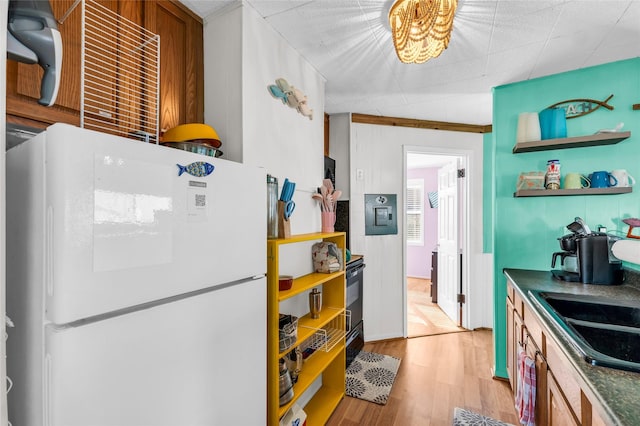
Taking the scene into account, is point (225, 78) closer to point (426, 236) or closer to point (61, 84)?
point (61, 84)

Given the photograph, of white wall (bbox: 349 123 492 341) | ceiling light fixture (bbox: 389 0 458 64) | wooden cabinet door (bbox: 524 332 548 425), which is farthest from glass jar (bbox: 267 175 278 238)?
white wall (bbox: 349 123 492 341)

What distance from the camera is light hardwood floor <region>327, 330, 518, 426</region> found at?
198 cm

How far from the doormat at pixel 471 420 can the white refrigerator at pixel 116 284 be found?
5.21 feet

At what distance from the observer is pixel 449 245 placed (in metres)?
3.69

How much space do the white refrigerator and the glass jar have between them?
1.63 ft

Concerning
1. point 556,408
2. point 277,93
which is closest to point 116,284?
point 277,93

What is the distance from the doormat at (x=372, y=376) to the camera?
7.21 feet

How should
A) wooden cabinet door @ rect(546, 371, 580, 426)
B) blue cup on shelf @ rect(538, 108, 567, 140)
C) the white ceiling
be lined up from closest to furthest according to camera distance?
wooden cabinet door @ rect(546, 371, 580, 426) < the white ceiling < blue cup on shelf @ rect(538, 108, 567, 140)

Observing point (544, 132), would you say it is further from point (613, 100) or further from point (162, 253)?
point (162, 253)

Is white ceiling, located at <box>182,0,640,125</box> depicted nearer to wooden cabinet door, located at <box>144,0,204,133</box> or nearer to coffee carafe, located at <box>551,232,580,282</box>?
wooden cabinet door, located at <box>144,0,204,133</box>

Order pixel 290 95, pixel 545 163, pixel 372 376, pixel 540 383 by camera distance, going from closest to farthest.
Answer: pixel 540 383, pixel 290 95, pixel 545 163, pixel 372 376

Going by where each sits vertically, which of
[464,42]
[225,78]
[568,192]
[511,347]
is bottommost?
[511,347]

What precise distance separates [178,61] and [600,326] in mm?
2102

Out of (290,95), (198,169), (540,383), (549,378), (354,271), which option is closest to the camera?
(198,169)
